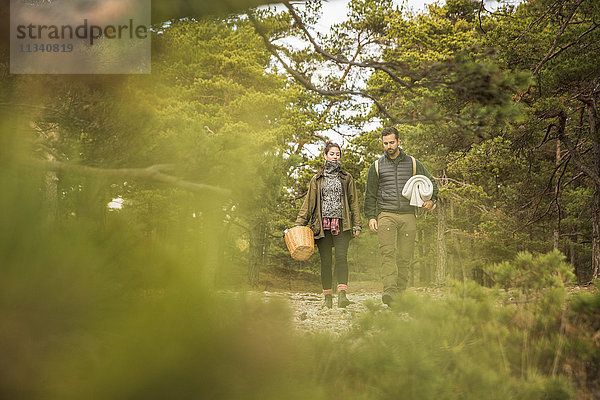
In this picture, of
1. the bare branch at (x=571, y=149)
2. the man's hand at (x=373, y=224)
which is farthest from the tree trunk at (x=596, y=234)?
the man's hand at (x=373, y=224)

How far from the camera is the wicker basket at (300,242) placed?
573cm

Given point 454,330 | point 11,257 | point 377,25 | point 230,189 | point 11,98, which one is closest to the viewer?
point 11,257

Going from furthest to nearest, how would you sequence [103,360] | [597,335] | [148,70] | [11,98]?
1. [148,70]
2. [11,98]
3. [597,335]
4. [103,360]

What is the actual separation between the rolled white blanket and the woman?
0.79 m

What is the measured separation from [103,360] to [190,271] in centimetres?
55

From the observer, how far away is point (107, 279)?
82.5 inches

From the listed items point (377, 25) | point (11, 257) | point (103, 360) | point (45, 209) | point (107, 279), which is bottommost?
point (103, 360)

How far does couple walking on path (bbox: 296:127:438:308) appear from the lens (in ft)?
19.0

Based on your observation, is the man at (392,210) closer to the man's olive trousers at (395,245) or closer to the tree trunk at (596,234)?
the man's olive trousers at (395,245)

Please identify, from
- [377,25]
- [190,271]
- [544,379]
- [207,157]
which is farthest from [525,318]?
[377,25]

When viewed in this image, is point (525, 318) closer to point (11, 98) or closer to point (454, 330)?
point (454, 330)

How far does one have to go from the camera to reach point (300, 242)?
18.8ft

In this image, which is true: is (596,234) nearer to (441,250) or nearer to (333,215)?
(441,250)

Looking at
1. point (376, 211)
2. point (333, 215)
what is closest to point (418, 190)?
point (376, 211)
